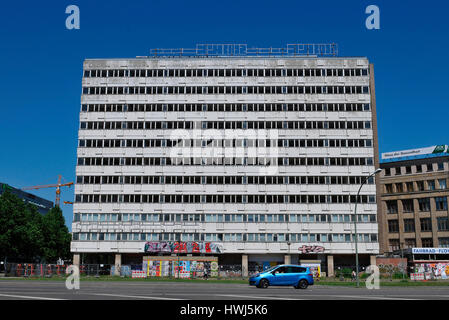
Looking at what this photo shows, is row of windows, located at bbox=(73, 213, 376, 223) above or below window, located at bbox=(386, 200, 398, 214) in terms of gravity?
below

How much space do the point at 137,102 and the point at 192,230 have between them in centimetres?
2225

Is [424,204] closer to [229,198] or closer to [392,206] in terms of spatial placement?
[392,206]

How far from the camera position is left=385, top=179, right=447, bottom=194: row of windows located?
96562 millimetres

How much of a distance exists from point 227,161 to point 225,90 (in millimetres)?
11753

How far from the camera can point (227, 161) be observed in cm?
7512

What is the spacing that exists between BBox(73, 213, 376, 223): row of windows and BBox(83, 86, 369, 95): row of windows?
19.7m

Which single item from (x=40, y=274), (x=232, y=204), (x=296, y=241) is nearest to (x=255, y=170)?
(x=232, y=204)

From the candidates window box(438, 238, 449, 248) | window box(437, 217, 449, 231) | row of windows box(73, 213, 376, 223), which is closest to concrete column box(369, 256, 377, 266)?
row of windows box(73, 213, 376, 223)

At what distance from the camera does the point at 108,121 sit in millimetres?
76438

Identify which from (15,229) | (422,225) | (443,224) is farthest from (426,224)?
(15,229)

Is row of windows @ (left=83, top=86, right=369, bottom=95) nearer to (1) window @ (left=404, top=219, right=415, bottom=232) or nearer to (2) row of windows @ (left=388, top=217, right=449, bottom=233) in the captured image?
(2) row of windows @ (left=388, top=217, right=449, bottom=233)

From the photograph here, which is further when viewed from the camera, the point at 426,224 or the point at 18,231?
the point at 426,224

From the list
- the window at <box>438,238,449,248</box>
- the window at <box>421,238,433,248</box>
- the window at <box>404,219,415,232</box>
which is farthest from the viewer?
the window at <box>404,219,415,232</box>
